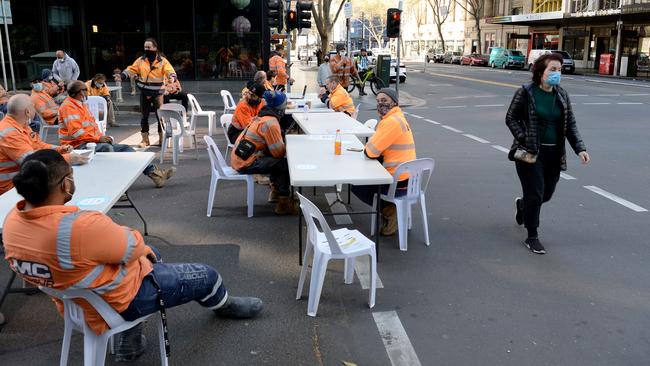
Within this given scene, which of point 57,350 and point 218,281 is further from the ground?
point 218,281

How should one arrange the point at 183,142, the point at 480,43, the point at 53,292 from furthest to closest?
1. the point at 480,43
2. the point at 183,142
3. the point at 53,292

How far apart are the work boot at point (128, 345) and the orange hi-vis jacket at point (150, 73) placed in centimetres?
817

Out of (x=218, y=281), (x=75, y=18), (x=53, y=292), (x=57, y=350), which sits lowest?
(x=57, y=350)

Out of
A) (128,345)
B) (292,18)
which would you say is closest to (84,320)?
(128,345)

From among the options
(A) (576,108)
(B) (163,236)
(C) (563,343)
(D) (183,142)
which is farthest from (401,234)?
(A) (576,108)

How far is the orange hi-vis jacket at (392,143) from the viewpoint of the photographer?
18.6ft

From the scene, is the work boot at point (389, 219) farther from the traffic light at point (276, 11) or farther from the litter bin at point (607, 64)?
the litter bin at point (607, 64)

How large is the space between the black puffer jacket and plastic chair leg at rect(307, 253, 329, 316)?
240cm

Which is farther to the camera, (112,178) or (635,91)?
(635,91)

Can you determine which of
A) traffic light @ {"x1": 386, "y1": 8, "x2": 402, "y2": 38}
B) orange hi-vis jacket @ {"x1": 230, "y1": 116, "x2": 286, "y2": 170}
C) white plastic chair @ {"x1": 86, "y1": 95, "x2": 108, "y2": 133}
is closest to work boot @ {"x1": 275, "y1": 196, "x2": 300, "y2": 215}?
orange hi-vis jacket @ {"x1": 230, "y1": 116, "x2": 286, "y2": 170}

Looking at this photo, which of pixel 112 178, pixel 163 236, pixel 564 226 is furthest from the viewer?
pixel 564 226

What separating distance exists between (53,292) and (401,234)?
3429mm

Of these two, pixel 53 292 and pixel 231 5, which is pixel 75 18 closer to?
pixel 231 5

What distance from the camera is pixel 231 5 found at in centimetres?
2070
